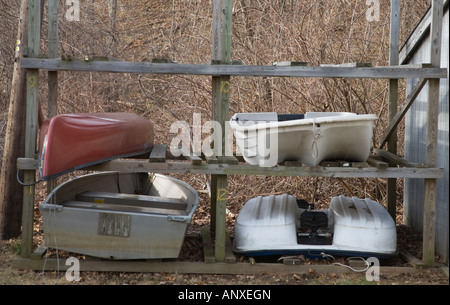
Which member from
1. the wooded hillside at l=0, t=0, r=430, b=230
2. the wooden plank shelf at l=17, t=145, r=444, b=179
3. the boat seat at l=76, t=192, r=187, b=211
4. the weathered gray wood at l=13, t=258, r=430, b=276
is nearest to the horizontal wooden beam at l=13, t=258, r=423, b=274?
the weathered gray wood at l=13, t=258, r=430, b=276

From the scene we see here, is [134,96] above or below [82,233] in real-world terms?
above

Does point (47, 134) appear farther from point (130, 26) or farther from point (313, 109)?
point (130, 26)

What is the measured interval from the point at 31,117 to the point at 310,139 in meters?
3.15

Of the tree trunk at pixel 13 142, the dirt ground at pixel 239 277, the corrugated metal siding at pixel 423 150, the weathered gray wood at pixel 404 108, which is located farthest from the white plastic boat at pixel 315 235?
the tree trunk at pixel 13 142

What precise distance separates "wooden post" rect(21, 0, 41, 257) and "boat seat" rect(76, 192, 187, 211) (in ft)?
2.92

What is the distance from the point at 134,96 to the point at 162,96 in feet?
6.26

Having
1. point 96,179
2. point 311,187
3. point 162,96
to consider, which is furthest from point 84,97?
point 311,187

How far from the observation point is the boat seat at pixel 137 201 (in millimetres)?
7406

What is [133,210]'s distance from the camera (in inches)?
270

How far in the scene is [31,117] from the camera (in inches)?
267

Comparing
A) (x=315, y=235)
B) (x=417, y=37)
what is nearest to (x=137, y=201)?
(x=315, y=235)

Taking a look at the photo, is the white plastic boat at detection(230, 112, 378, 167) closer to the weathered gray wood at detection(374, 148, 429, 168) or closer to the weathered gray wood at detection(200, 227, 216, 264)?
the weathered gray wood at detection(374, 148, 429, 168)

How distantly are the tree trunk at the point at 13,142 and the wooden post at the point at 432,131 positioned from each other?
520 centimetres

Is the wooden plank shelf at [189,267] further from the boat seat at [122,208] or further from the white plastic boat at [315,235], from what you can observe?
the boat seat at [122,208]
